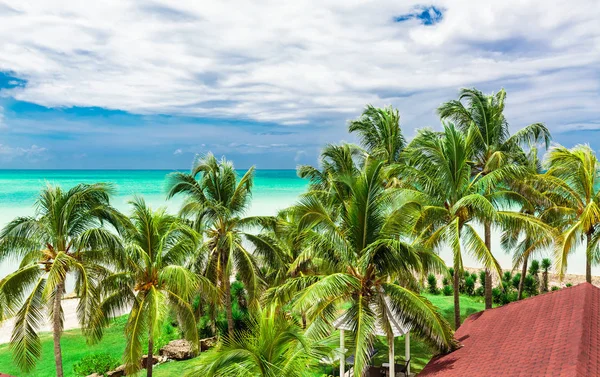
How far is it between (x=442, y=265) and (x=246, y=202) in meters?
7.16

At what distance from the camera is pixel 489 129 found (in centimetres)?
2023

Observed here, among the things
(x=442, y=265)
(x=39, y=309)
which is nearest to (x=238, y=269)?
(x=39, y=309)

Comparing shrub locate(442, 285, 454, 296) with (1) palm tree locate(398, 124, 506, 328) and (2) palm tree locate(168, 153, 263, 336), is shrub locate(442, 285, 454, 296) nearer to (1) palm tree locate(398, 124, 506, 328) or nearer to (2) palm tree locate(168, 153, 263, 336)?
(1) palm tree locate(398, 124, 506, 328)

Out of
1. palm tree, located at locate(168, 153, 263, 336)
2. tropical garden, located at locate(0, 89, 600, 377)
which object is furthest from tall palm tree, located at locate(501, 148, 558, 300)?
palm tree, located at locate(168, 153, 263, 336)

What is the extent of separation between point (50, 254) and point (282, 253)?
7423 millimetres

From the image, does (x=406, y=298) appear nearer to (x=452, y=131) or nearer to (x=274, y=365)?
(x=274, y=365)

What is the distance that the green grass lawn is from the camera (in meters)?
16.9

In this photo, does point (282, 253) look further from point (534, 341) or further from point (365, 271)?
point (534, 341)

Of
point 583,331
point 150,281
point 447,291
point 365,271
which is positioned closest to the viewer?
point 583,331

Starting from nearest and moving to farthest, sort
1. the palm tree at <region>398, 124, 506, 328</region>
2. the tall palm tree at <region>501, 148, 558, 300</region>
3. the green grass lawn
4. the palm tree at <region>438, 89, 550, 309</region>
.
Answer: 1. the palm tree at <region>398, 124, 506, 328</region>
2. the tall palm tree at <region>501, 148, 558, 300</region>
3. the green grass lawn
4. the palm tree at <region>438, 89, 550, 309</region>

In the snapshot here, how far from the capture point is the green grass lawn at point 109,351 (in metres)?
16.9

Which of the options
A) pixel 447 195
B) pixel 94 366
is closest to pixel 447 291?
pixel 447 195

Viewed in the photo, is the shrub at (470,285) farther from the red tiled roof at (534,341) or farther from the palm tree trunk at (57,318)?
the palm tree trunk at (57,318)

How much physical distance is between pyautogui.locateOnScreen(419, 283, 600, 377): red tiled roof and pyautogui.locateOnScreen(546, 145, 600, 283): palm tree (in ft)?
9.82
